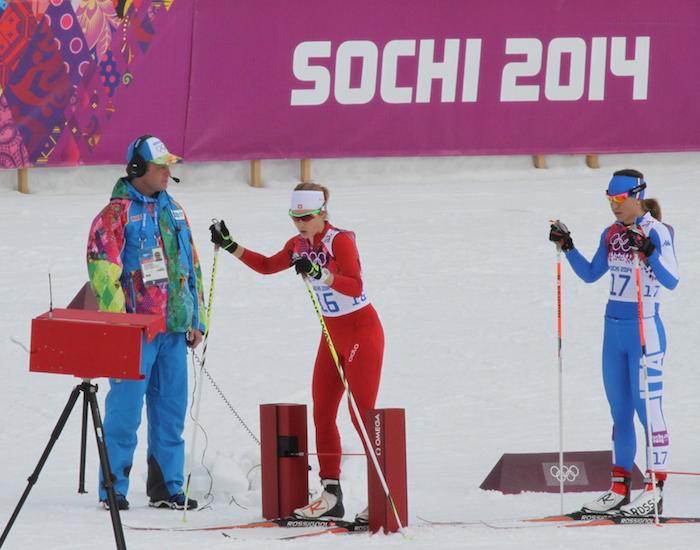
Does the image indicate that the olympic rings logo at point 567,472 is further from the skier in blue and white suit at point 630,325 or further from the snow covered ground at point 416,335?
the skier in blue and white suit at point 630,325

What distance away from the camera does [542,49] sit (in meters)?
13.2

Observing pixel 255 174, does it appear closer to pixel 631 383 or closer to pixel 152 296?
pixel 152 296

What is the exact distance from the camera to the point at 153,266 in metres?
6.86

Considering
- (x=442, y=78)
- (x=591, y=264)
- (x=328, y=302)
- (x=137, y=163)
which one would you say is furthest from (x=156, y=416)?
(x=442, y=78)

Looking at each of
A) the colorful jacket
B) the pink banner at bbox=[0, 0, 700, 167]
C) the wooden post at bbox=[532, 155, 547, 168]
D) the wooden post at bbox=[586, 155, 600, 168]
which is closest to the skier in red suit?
the colorful jacket

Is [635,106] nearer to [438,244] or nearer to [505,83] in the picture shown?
[505,83]

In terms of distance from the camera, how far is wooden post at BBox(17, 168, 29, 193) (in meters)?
12.3

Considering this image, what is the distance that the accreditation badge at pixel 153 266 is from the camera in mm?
6836

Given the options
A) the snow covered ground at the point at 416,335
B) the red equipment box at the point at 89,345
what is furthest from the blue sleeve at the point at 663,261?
the red equipment box at the point at 89,345

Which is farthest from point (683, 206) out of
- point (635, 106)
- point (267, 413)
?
point (267, 413)

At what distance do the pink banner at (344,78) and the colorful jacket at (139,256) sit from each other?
5.30 m

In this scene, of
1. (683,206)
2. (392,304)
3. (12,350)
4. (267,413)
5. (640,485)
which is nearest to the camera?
(267,413)

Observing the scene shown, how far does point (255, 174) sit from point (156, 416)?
246 inches

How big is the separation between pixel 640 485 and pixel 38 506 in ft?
9.65
